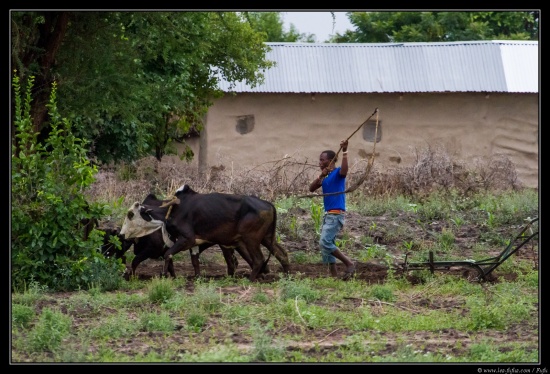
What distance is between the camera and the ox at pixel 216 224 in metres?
12.5

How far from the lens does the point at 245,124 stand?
24.0 metres

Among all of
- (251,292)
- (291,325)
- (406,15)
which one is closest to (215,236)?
(251,292)

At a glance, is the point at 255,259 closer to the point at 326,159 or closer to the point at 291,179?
the point at 326,159

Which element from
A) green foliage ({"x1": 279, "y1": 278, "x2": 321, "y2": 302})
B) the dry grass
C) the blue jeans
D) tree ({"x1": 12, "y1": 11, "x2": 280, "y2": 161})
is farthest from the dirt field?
tree ({"x1": 12, "y1": 11, "x2": 280, "y2": 161})

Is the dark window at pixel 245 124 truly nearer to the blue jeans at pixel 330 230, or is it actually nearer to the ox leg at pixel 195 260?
the ox leg at pixel 195 260

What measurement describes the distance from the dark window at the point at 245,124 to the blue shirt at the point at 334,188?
11.6 m

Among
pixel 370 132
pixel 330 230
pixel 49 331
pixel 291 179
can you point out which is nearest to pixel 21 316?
pixel 49 331

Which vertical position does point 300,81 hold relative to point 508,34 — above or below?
below

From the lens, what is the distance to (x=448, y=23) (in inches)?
1325

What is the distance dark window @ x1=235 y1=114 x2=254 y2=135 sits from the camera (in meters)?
24.0

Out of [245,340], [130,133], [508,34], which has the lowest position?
[245,340]

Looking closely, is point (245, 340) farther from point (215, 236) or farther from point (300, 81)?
point (300, 81)

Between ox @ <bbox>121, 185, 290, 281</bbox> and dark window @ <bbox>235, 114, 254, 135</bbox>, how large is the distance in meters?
11.2

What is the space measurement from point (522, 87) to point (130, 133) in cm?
995
